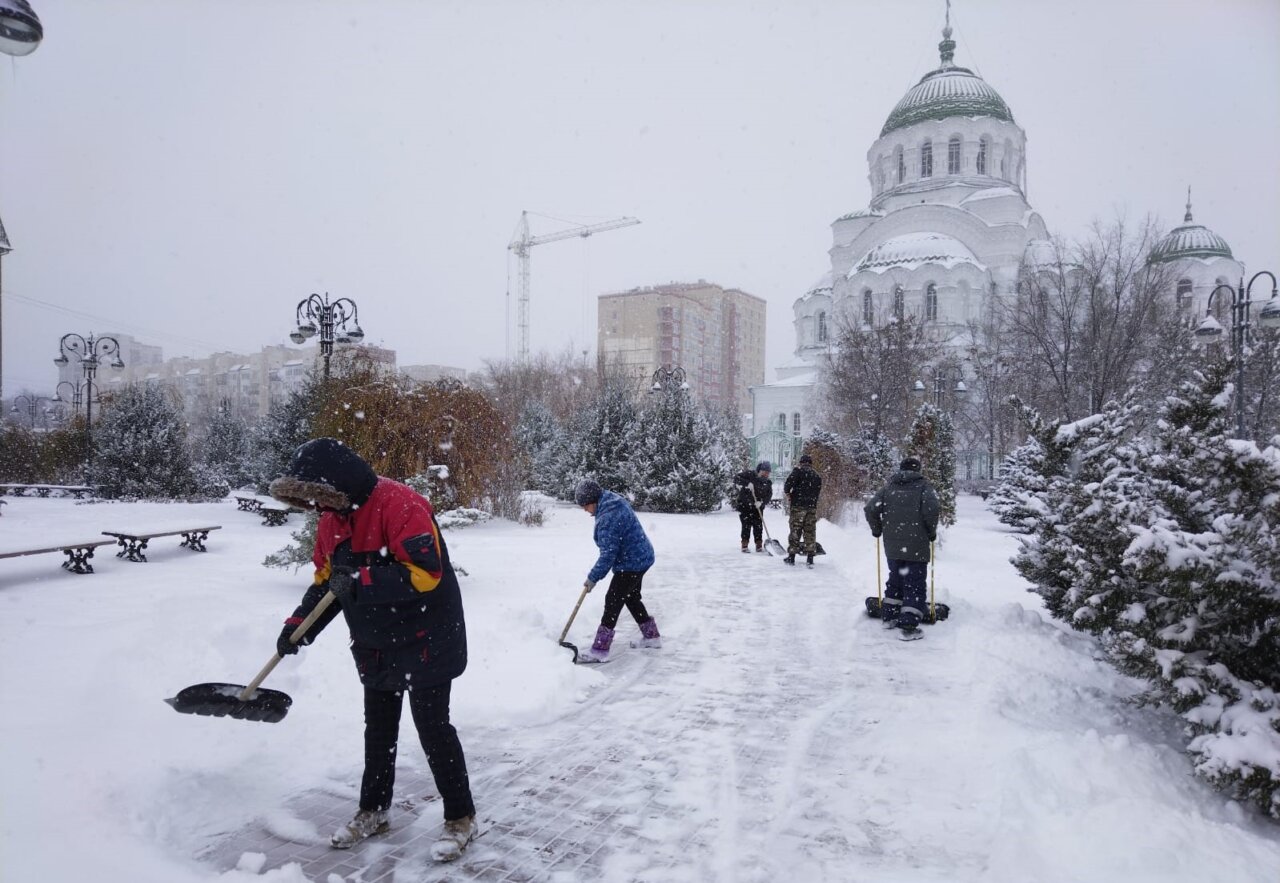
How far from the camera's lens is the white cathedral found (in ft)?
140

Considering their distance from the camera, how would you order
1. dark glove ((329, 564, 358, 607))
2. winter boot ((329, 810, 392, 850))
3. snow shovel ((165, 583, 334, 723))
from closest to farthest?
dark glove ((329, 564, 358, 607)), winter boot ((329, 810, 392, 850)), snow shovel ((165, 583, 334, 723))

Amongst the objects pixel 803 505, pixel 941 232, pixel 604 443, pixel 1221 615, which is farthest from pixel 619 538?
pixel 941 232

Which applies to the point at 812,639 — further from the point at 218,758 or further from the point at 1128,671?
the point at 218,758

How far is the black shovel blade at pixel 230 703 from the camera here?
378 cm

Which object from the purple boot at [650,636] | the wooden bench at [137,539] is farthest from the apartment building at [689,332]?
the purple boot at [650,636]

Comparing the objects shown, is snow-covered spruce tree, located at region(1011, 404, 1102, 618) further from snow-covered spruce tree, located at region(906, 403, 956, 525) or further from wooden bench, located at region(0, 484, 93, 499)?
wooden bench, located at region(0, 484, 93, 499)

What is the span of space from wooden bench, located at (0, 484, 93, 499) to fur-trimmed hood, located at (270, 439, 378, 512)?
20549mm

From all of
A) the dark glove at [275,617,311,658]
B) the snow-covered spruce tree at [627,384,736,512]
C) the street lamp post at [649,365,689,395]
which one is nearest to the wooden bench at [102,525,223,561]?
the dark glove at [275,617,311,658]

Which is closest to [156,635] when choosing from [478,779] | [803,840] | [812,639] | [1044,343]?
[478,779]

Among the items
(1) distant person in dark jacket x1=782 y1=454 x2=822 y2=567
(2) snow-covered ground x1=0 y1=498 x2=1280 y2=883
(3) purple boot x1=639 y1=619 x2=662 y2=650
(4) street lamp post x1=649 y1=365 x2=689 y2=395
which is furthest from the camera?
(4) street lamp post x1=649 y1=365 x2=689 y2=395

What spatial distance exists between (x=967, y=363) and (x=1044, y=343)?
1914cm

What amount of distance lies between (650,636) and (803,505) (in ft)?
18.4

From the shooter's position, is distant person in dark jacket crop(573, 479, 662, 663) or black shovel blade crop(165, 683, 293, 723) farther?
distant person in dark jacket crop(573, 479, 662, 663)

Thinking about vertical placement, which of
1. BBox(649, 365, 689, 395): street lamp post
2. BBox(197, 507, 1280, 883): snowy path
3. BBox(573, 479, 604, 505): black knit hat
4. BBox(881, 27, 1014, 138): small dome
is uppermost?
BBox(881, 27, 1014, 138): small dome
